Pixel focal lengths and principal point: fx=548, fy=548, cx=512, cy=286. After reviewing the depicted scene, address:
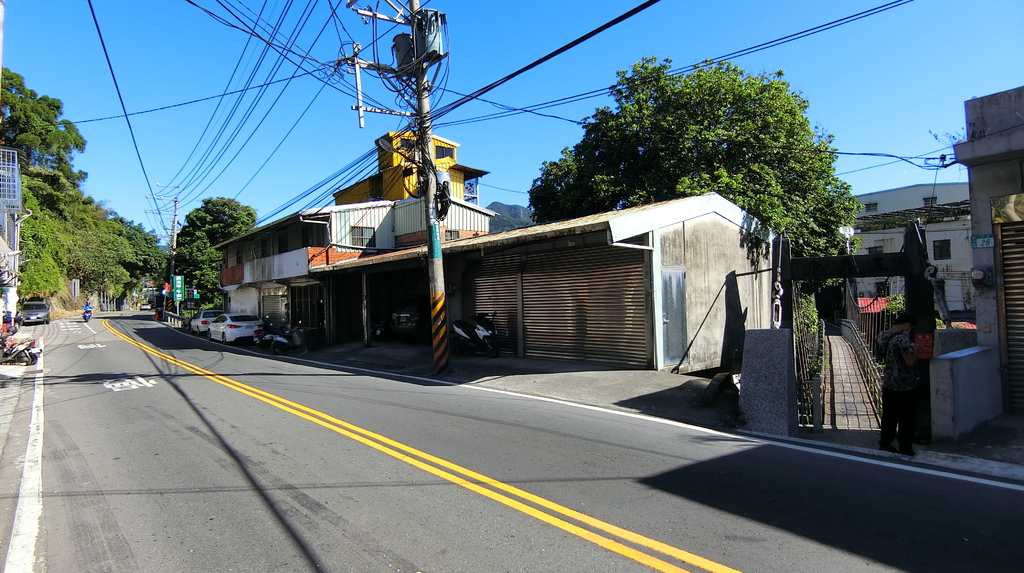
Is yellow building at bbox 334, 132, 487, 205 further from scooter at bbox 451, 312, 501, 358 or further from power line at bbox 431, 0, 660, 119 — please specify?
power line at bbox 431, 0, 660, 119

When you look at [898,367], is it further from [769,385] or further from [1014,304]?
[1014,304]

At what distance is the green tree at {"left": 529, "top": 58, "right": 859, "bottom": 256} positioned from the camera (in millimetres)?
18766

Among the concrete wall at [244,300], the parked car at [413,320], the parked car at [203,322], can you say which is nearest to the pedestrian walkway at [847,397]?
the parked car at [413,320]

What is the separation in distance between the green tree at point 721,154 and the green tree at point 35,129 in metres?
43.7

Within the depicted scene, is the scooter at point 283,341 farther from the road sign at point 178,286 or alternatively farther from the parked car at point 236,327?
the road sign at point 178,286

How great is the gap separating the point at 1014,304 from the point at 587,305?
7282mm

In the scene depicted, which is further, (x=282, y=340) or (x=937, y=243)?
(x=937, y=243)

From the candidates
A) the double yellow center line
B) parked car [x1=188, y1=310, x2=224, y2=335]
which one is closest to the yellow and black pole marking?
the double yellow center line

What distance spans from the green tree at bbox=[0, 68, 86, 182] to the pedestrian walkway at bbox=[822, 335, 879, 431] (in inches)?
2072

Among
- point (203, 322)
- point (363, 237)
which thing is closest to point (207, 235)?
point (203, 322)

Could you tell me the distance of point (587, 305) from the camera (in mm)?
12594

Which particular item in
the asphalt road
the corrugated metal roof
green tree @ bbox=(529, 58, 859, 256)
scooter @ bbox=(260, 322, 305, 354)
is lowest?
the asphalt road

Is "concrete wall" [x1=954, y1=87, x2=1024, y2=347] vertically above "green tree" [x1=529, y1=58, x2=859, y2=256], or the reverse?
"green tree" [x1=529, y1=58, x2=859, y2=256]

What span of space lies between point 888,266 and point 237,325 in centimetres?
2393
